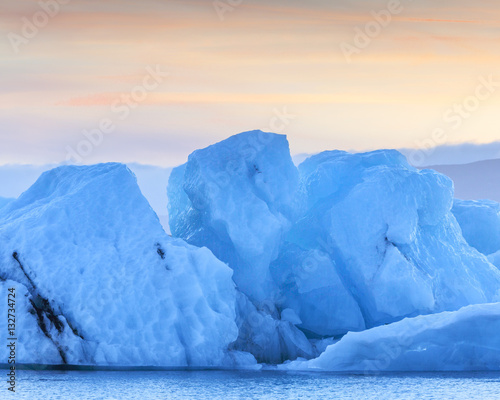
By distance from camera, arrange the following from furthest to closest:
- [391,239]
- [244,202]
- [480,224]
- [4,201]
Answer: [480,224] → [4,201] → [391,239] → [244,202]

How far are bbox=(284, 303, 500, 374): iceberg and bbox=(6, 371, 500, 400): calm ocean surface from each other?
0.34 metres

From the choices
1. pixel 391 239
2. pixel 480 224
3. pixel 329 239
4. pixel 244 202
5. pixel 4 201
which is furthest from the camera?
pixel 480 224

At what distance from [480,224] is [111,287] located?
1437 cm

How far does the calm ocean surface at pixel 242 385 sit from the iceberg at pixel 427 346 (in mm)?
337

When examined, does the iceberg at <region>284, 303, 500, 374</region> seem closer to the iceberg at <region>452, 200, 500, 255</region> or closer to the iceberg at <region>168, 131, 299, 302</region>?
the iceberg at <region>168, 131, 299, 302</region>

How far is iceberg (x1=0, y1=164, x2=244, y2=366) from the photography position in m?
23.9

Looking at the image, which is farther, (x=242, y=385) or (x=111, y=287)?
(x=111, y=287)

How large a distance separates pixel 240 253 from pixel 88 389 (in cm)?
699

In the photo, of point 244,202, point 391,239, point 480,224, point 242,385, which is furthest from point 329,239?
point 480,224

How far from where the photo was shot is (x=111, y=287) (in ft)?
80.7

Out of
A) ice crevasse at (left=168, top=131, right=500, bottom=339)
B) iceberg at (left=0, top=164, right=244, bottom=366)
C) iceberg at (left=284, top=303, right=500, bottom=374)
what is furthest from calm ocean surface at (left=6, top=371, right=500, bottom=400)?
ice crevasse at (left=168, top=131, right=500, bottom=339)

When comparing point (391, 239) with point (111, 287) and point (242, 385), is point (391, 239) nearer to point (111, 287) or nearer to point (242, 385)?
point (242, 385)

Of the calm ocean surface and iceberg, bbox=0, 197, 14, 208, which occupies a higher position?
iceberg, bbox=0, 197, 14, 208

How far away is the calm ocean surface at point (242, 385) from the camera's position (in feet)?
70.1
